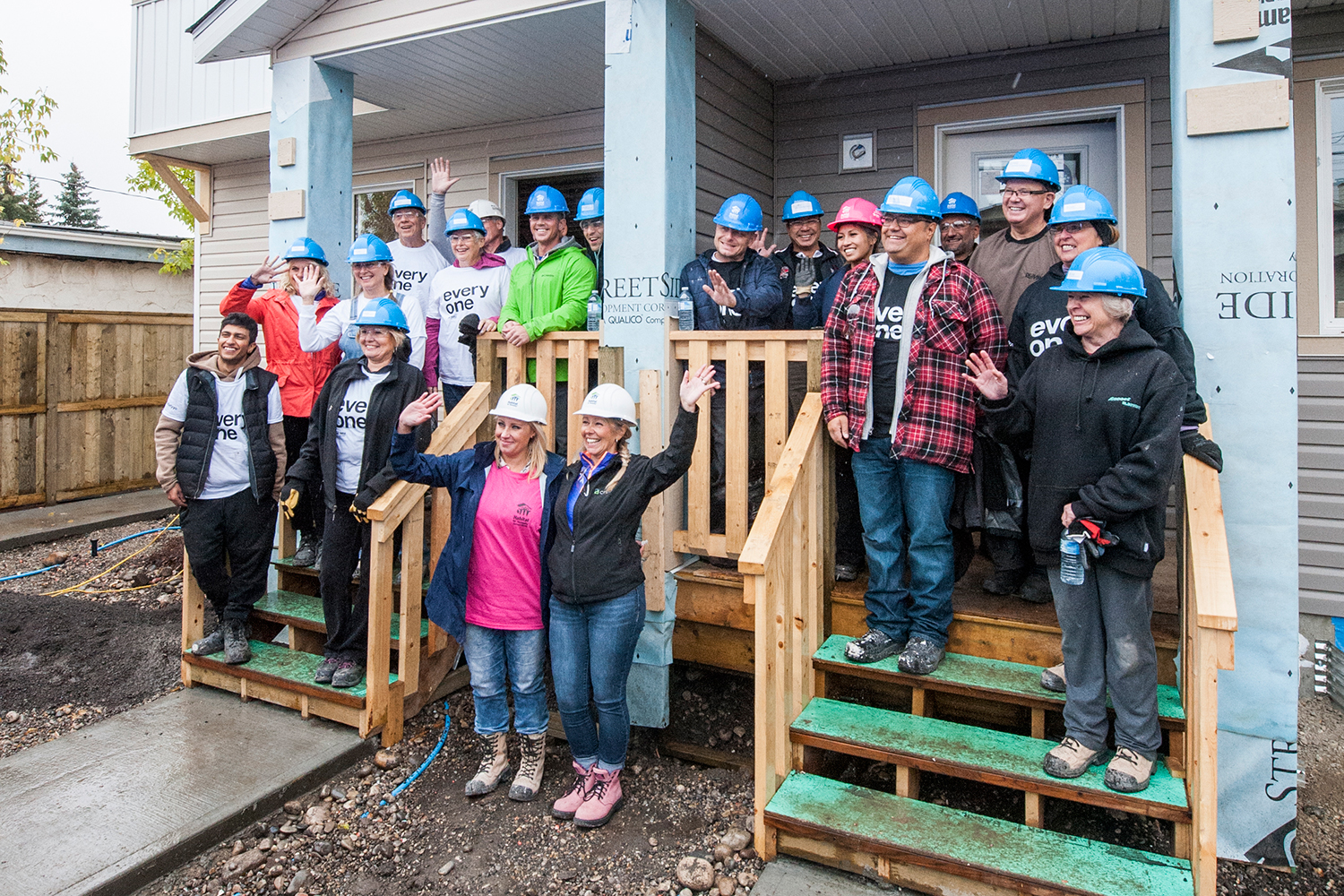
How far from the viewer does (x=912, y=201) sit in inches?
134

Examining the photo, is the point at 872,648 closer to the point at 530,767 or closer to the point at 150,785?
the point at 530,767

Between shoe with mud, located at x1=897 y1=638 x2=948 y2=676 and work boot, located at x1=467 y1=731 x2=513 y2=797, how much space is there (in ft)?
6.05

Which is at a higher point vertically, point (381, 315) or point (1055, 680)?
point (381, 315)

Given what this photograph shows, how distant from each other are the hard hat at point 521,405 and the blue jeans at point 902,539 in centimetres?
138

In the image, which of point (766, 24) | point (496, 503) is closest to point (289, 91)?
point (766, 24)

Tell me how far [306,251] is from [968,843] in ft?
15.6

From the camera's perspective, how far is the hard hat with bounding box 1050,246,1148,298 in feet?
9.29

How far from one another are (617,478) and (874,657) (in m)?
1.29

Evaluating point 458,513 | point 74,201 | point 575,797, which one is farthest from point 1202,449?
point 74,201

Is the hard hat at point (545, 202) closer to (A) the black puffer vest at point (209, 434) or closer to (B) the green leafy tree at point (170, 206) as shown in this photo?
(A) the black puffer vest at point (209, 434)

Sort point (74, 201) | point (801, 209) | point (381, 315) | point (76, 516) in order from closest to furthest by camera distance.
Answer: point (381, 315), point (801, 209), point (76, 516), point (74, 201)

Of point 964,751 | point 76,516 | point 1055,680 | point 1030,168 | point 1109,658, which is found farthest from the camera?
point 76,516

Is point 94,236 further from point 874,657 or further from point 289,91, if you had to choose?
point 874,657

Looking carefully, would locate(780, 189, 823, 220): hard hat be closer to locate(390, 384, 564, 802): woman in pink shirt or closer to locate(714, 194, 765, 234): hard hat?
locate(714, 194, 765, 234): hard hat
